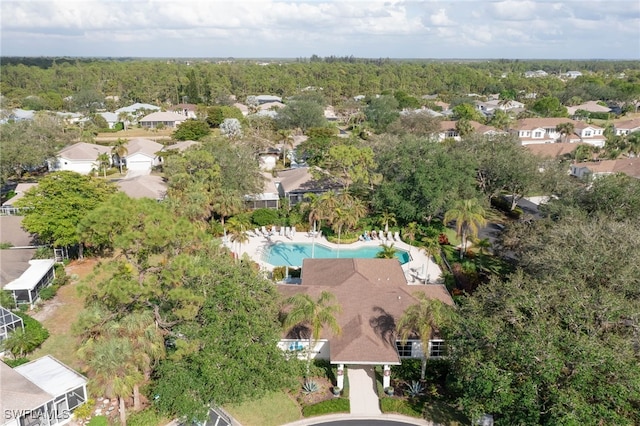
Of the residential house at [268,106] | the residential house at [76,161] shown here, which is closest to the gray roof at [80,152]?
the residential house at [76,161]

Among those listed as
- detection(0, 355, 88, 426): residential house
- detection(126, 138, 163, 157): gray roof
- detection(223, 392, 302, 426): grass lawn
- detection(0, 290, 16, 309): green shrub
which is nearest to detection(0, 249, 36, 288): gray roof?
detection(0, 290, 16, 309): green shrub

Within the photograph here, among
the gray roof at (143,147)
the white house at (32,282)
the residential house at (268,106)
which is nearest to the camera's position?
the white house at (32,282)

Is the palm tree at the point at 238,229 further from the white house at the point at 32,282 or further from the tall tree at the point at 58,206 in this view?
the white house at the point at 32,282

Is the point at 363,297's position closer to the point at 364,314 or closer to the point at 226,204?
the point at 364,314

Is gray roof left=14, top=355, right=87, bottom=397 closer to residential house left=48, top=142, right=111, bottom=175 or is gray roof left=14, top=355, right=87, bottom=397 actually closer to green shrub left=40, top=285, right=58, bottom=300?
green shrub left=40, top=285, right=58, bottom=300

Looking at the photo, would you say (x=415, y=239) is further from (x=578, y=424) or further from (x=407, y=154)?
(x=578, y=424)

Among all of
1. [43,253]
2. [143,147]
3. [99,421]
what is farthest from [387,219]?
[143,147]
